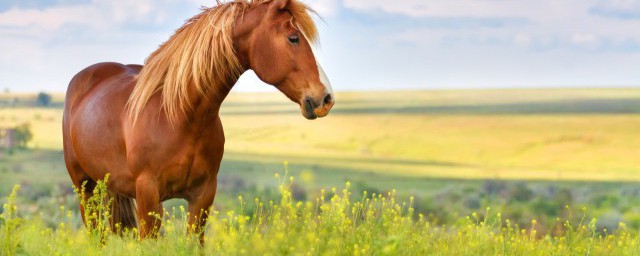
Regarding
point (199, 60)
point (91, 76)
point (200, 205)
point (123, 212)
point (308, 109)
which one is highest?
point (199, 60)

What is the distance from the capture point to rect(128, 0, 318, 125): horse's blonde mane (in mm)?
7750

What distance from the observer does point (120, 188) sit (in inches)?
335

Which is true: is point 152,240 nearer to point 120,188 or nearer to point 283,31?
point 120,188

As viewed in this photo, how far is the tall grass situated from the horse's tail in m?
0.13

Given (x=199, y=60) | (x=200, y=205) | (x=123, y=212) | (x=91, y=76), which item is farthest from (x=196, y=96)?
(x=91, y=76)

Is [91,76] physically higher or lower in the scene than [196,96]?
higher

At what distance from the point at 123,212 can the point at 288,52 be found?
3.09 m

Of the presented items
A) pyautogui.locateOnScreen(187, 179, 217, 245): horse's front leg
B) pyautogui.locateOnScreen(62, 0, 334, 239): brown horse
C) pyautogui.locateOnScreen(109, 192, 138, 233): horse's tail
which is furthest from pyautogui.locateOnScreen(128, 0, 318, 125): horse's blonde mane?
pyautogui.locateOnScreen(109, 192, 138, 233): horse's tail

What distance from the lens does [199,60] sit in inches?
311

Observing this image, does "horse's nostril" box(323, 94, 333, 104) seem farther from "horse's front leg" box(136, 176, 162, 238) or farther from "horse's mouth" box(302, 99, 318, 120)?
"horse's front leg" box(136, 176, 162, 238)

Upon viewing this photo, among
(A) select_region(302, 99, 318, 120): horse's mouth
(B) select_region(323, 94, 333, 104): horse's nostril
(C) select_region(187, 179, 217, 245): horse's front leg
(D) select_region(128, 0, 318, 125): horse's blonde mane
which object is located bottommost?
(C) select_region(187, 179, 217, 245): horse's front leg

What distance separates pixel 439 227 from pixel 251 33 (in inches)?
116

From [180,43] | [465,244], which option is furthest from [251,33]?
[465,244]

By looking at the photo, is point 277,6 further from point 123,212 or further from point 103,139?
point 123,212
